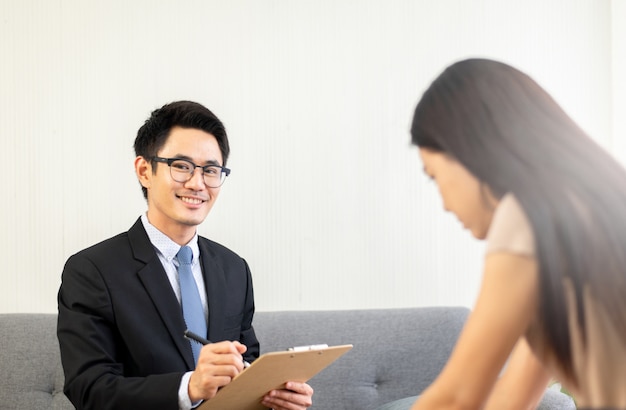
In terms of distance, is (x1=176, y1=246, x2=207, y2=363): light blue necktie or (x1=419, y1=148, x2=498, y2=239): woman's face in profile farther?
(x1=176, y1=246, x2=207, y2=363): light blue necktie

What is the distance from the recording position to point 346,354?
2857mm

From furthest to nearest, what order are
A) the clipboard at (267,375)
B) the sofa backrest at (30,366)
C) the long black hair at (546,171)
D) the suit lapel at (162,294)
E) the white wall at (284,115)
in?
1. the white wall at (284,115)
2. the sofa backrest at (30,366)
3. the suit lapel at (162,294)
4. the clipboard at (267,375)
5. the long black hair at (546,171)

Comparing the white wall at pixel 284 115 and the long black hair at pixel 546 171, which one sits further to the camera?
the white wall at pixel 284 115

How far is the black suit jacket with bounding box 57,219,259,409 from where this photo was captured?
6.75ft

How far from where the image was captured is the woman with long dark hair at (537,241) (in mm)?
1048

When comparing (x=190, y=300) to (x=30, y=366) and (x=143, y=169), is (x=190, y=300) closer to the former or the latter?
(x=143, y=169)

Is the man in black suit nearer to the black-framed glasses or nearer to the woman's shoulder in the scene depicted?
the black-framed glasses

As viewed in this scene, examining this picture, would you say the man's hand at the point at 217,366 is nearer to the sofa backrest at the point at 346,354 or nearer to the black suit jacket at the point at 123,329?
the black suit jacket at the point at 123,329

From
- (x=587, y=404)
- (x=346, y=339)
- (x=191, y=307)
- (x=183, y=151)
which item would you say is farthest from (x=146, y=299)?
(x=587, y=404)

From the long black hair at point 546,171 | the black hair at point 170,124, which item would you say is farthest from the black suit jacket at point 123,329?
the long black hair at point 546,171

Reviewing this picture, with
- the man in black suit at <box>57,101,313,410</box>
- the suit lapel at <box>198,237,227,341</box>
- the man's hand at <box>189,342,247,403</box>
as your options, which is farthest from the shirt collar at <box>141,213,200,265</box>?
the man's hand at <box>189,342,247,403</box>

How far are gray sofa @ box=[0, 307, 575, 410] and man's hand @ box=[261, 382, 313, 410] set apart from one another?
681mm

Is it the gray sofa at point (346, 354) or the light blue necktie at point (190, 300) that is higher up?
the light blue necktie at point (190, 300)

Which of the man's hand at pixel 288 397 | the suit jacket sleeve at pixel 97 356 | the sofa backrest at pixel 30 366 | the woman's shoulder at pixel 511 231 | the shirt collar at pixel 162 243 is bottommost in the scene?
the sofa backrest at pixel 30 366
